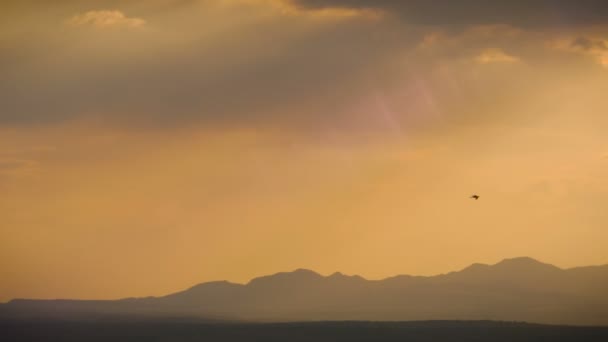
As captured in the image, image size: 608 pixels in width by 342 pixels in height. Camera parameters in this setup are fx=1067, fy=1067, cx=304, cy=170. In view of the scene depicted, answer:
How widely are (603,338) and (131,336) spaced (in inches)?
3219

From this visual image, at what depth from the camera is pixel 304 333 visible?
185m

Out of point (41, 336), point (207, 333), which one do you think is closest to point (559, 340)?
point (207, 333)

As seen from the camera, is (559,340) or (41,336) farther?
(41,336)

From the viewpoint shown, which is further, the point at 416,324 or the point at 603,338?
the point at 416,324

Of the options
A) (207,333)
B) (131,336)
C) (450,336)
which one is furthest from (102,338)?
(450,336)

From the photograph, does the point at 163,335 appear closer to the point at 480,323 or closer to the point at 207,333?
the point at 207,333

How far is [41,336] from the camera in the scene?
191750 millimetres

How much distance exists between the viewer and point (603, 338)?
174 metres

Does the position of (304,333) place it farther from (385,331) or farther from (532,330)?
(532,330)

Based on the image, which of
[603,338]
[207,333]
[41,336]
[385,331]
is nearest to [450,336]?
[385,331]

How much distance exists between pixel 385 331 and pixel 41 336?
61.7m

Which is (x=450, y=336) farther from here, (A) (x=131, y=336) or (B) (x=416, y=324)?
(A) (x=131, y=336)

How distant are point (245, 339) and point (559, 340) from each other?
52481 millimetres

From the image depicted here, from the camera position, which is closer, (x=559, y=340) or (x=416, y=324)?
(x=559, y=340)
